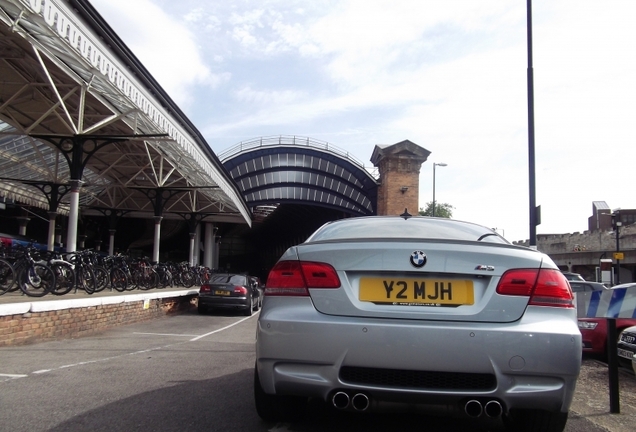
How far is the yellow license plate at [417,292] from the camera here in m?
3.11

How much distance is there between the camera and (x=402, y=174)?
122 feet

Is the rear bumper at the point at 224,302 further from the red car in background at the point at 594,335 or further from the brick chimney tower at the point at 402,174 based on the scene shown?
the brick chimney tower at the point at 402,174

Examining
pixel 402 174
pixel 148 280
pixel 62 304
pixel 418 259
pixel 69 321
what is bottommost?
pixel 69 321

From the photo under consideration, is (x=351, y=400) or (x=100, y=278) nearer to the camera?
(x=351, y=400)

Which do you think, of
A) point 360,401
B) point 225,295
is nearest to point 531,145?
point 225,295

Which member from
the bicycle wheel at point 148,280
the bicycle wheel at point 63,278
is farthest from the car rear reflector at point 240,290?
the bicycle wheel at point 63,278

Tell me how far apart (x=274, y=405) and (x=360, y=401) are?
0.82m

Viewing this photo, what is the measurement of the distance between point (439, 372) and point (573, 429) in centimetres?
186

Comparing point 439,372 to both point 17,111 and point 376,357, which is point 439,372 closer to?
point 376,357

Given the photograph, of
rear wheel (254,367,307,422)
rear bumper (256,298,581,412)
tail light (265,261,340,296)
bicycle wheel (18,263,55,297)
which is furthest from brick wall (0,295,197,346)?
rear bumper (256,298,581,412)

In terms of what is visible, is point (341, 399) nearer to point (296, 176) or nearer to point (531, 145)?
point (531, 145)

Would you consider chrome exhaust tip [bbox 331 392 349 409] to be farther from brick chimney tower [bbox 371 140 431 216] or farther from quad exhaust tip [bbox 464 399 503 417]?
brick chimney tower [bbox 371 140 431 216]

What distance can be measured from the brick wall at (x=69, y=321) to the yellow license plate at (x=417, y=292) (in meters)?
6.96

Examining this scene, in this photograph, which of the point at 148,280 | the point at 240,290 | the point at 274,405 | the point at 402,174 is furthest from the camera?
the point at 402,174
